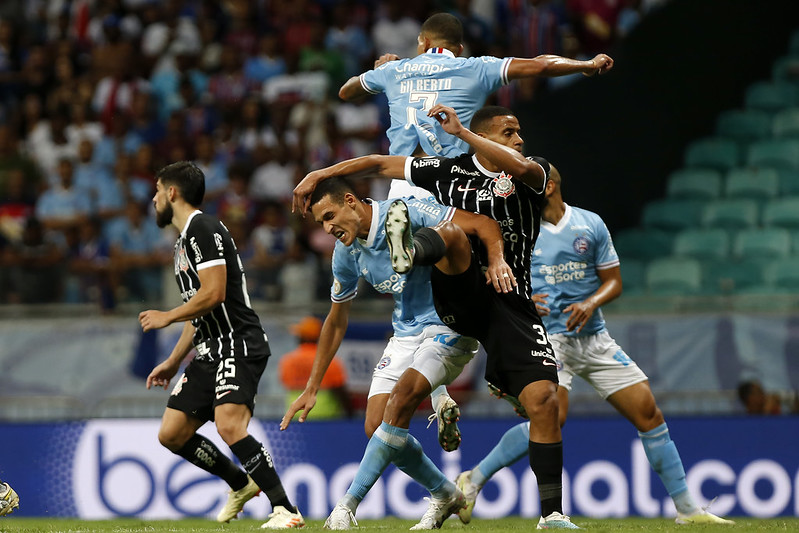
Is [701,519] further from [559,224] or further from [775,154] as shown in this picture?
[775,154]

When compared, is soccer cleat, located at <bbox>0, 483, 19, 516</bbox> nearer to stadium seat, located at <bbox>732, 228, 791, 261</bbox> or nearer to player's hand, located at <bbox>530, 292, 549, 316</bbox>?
player's hand, located at <bbox>530, 292, 549, 316</bbox>

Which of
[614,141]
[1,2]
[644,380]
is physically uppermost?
[1,2]

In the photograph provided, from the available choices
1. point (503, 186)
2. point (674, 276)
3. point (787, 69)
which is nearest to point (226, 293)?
point (503, 186)

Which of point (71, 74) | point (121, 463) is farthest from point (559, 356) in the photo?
point (71, 74)

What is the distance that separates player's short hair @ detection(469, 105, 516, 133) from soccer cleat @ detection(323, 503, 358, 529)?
2.40 metres

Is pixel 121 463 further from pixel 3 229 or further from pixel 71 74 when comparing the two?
pixel 71 74

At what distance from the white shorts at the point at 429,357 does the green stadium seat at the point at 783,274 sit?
20.7 feet

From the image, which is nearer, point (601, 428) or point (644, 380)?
point (644, 380)

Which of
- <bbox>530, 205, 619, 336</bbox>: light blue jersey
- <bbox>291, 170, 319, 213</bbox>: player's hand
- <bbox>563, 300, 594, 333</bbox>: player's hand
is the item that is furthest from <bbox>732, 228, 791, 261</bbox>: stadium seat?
<bbox>291, 170, 319, 213</bbox>: player's hand

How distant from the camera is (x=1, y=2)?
1925 cm

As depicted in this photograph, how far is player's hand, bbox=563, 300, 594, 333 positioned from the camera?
8.54 metres

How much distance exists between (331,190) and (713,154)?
30.6 ft

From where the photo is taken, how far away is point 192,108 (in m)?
16.7

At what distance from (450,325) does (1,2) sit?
14.0 metres
